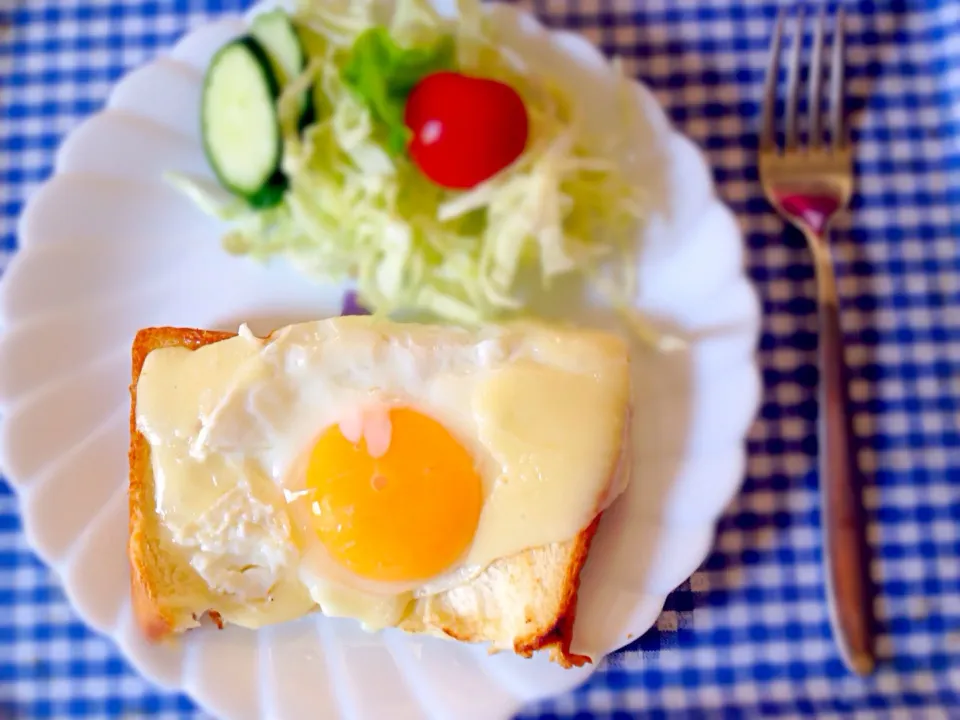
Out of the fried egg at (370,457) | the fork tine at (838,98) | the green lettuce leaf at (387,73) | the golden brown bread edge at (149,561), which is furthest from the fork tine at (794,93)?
the golden brown bread edge at (149,561)

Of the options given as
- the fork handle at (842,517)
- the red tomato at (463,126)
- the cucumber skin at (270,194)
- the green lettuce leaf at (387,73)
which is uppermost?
the green lettuce leaf at (387,73)

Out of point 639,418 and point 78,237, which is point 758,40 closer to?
point 639,418

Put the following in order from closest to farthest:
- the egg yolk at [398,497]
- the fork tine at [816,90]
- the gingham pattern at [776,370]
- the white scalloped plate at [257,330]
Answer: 1. the egg yolk at [398,497]
2. the white scalloped plate at [257,330]
3. the gingham pattern at [776,370]
4. the fork tine at [816,90]

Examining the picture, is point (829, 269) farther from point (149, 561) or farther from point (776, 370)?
point (149, 561)

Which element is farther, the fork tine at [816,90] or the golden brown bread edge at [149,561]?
the fork tine at [816,90]

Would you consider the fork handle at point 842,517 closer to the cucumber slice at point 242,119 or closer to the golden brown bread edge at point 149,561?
the golden brown bread edge at point 149,561
